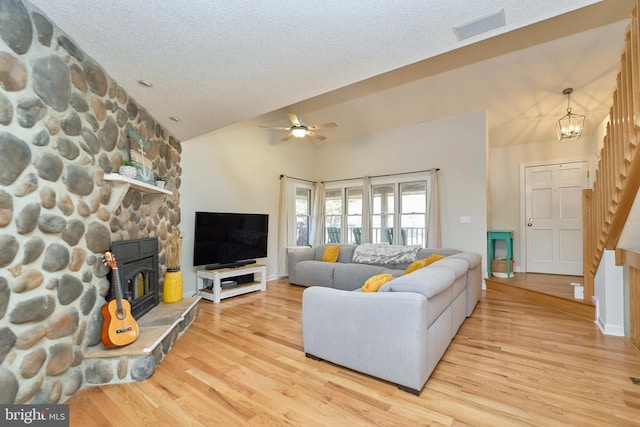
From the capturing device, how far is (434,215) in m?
5.32

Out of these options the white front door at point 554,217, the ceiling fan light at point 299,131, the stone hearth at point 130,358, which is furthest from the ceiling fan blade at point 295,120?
the white front door at point 554,217

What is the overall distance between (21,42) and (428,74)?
4641 millimetres

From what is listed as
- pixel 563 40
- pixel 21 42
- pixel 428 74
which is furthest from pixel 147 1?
pixel 563 40

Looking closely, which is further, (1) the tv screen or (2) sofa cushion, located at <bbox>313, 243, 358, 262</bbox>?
(2) sofa cushion, located at <bbox>313, 243, 358, 262</bbox>

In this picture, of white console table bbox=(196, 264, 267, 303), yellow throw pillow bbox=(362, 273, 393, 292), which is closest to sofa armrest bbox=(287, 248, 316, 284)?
white console table bbox=(196, 264, 267, 303)

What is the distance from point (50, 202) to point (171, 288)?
6.33ft

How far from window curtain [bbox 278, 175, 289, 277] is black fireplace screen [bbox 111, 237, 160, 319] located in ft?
9.49

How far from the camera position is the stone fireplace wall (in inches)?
59.0

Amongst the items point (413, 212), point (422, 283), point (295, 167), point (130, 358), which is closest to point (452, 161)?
point (413, 212)

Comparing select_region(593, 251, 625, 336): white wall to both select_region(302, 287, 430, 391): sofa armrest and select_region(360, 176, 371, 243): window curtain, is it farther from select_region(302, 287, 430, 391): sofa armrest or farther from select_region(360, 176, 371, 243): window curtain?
select_region(360, 176, 371, 243): window curtain

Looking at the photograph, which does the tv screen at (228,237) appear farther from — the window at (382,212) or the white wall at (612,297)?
the white wall at (612,297)

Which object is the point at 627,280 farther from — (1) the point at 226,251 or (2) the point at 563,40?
(1) the point at 226,251

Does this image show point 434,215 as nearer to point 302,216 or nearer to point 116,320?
point 302,216

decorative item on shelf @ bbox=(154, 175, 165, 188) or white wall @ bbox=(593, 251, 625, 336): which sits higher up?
decorative item on shelf @ bbox=(154, 175, 165, 188)
